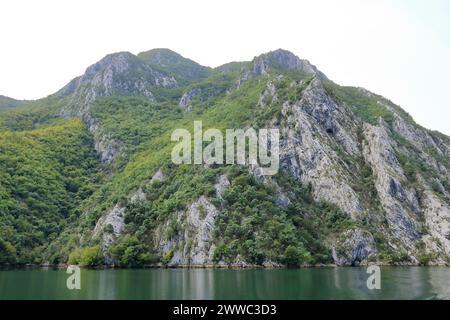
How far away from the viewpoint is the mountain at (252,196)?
111125 mm

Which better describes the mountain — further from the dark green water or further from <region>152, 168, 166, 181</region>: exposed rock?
the dark green water

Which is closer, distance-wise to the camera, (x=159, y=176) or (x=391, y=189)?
(x=391, y=189)

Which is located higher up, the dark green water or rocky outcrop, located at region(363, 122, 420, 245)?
rocky outcrop, located at region(363, 122, 420, 245)

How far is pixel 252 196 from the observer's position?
121500mm

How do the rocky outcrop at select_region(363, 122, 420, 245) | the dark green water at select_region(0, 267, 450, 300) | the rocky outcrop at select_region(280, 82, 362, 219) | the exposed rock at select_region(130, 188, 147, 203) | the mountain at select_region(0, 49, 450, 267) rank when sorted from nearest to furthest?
the dark green water at select_region(0, 267, 450, 300) → the mountain at select_region(0, 49, 450, 267) → the rocky outcrop at select_region(363, 122, 420, 245) → the exposed rock at select_region(130, 188, 147, 203) → the rocky outcrop at select_region(280, 82, 362, 219)

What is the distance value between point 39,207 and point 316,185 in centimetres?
7542

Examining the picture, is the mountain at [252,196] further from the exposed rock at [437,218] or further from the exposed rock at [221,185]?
the exposed rock at [221,185]

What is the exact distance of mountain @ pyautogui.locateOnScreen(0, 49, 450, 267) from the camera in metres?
111

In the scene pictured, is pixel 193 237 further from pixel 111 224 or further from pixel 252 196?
pixel 111 224

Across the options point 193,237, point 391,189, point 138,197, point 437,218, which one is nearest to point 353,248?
point 391,189

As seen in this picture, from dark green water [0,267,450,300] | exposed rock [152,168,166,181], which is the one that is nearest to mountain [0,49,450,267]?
exposed rock [152,168,166,181]

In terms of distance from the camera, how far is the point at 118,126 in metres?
194

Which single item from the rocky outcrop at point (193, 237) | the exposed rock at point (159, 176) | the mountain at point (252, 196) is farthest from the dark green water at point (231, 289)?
the exposed rock at point (159, 176)

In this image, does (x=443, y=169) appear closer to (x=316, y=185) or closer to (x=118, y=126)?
(x=316, y=185)
